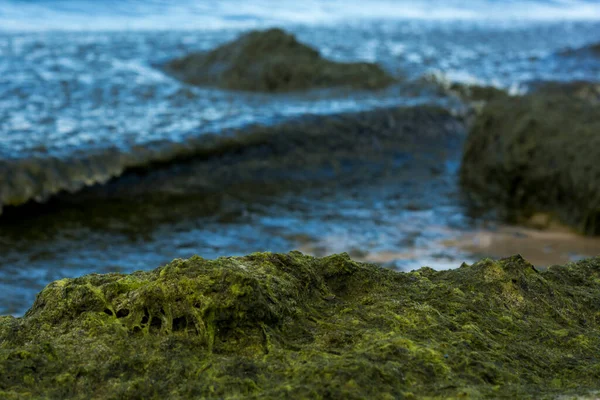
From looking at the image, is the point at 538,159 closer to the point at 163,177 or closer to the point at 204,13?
the point at 163,177

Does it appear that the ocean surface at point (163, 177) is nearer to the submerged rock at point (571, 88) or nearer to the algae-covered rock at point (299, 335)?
the submerged rock at point (571, 88)

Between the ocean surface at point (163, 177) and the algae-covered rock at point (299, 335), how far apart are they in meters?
2.16

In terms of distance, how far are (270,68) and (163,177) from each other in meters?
4.06

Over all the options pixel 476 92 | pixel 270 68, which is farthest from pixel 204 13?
pixel 476 92

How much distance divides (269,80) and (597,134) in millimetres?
4899

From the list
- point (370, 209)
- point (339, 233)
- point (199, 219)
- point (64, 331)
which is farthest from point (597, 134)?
point (64, 331)

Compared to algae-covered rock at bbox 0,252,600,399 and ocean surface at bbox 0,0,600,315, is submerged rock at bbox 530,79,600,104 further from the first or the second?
algae-covered rock at bbox 0,252,600,399

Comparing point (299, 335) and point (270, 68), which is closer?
point (299, 335)

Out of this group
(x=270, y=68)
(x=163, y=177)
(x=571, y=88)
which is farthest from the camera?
(x=571, y=88)

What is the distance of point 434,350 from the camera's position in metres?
1.67

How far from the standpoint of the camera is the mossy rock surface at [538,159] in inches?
215

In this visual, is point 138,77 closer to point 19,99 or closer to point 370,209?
point 19,99

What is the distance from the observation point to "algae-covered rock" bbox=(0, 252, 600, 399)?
1544 millimetres

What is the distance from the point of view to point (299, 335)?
1.75m
